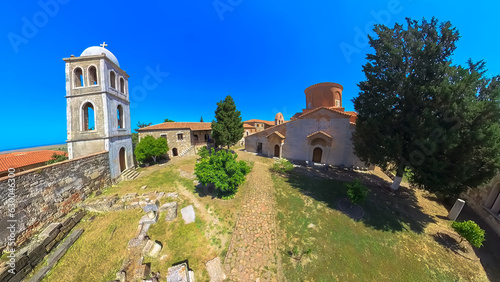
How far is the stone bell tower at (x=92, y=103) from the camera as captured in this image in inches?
450

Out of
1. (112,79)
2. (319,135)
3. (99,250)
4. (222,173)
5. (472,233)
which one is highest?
(112,79)

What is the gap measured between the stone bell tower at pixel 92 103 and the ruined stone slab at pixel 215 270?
11988 millimetres

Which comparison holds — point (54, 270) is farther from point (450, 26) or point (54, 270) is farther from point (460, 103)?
point (450, 26)

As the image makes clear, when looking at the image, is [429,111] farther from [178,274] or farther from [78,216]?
[78,216]

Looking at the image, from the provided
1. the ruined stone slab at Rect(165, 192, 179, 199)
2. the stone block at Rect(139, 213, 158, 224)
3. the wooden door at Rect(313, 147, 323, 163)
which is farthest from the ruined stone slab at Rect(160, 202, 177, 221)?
the wooden door at Rect(313, 147, 323, 163)

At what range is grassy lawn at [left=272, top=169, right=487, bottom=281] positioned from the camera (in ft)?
19.3

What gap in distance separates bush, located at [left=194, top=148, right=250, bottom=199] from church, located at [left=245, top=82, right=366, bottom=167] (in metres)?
9.87

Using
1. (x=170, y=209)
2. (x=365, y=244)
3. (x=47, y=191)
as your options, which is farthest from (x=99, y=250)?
(x=365, y=244)

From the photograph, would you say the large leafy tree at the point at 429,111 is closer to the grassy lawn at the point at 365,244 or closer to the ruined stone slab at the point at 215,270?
the grassy lawn at the point at 365,244

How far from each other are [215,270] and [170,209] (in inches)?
183

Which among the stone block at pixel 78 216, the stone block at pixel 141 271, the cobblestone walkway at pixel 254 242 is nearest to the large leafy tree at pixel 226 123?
the cobblestone walkway at pixel 254 242

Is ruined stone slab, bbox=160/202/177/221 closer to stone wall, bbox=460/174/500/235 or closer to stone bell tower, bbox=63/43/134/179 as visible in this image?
stone bell tower, bbox=63/43/134/179

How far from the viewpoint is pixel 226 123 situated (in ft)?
61.2

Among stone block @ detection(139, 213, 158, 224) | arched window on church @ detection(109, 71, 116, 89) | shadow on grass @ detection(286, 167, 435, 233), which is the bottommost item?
stone block @ detection(139, 213, 158, 224)
